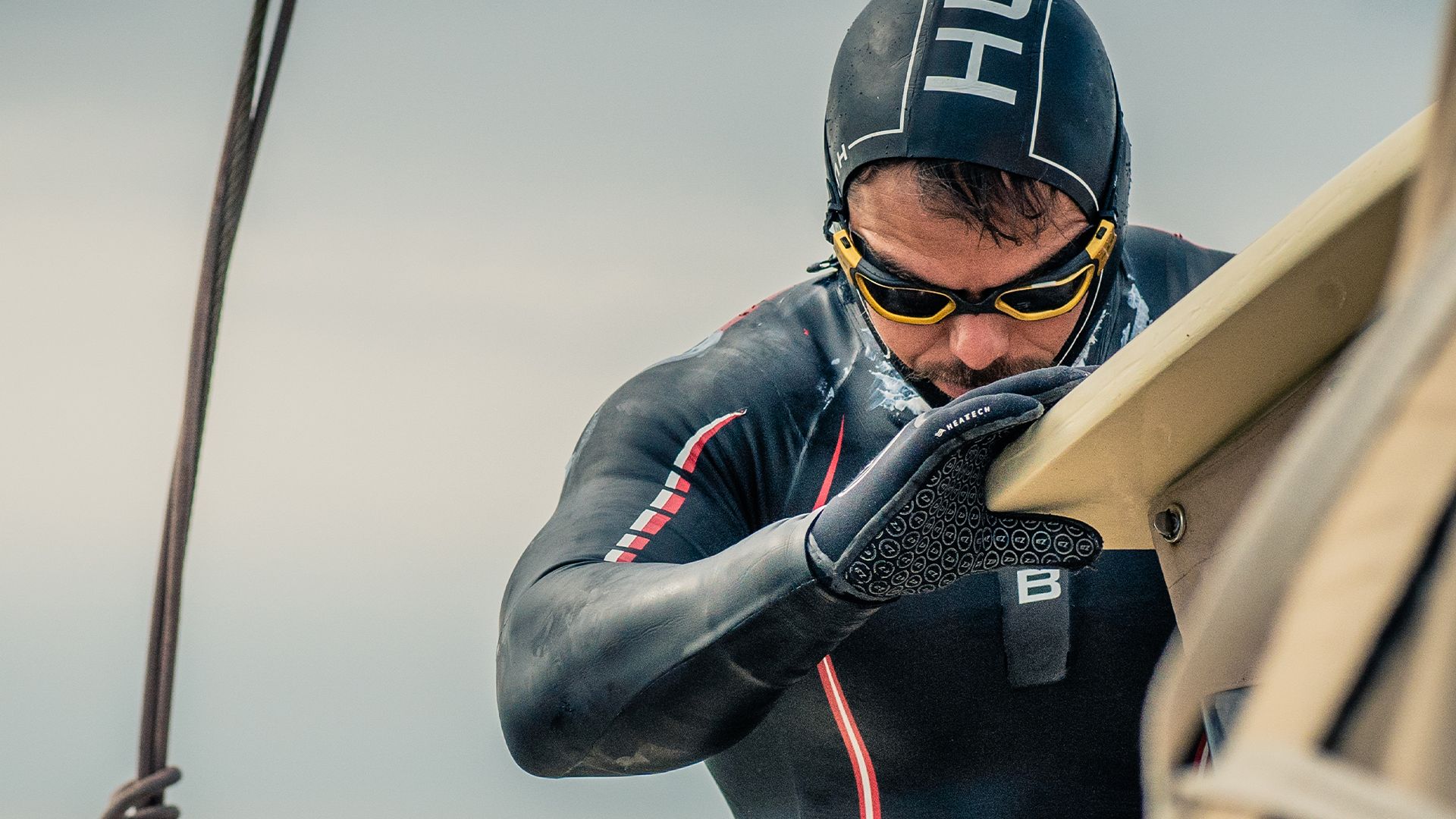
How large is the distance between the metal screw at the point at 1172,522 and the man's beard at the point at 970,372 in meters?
0.34

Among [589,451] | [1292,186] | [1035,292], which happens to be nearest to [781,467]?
[589,451]

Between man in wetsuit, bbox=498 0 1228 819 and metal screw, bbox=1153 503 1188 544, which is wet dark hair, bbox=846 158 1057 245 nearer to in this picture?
man in wetsuit, bbox=498 0 1228 819

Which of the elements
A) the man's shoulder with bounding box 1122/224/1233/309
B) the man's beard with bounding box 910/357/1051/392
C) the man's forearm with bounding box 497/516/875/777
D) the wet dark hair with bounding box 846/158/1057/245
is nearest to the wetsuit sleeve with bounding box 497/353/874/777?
the man's forearm with bounding box 497/516/875/777

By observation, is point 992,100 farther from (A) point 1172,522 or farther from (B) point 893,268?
(A) point 1172,522

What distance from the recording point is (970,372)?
3.84 ft

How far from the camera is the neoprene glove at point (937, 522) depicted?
0.86 metres

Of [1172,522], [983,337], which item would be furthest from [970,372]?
[1172,522]

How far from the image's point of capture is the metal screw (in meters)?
0.76

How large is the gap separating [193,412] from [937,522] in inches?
17.9

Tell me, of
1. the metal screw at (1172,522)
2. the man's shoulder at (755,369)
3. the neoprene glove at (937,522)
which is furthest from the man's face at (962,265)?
the metal screw at (1172,522)

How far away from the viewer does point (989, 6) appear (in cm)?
122

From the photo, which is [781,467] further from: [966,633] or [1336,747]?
[1336,747]

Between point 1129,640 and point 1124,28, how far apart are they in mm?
1725

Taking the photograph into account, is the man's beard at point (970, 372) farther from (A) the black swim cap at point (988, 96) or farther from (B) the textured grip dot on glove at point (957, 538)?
(B) the textured grip dot on glove at point (957, 538)
